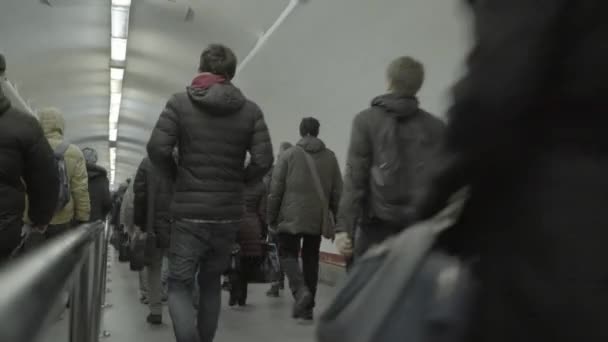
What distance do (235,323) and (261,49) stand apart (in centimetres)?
674

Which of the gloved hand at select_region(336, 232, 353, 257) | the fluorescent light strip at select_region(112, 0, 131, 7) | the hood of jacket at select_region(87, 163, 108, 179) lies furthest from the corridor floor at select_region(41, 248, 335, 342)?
the fluorescent light strip at select_region(112, 0, 131, 7)

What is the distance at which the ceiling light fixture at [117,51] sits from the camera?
1355 centimetres

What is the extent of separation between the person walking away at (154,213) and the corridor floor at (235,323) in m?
0.28

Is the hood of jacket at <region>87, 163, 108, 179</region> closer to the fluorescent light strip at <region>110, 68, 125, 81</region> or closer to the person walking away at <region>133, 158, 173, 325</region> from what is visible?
the person walking away at <region>133, 158, 173, 325</region>

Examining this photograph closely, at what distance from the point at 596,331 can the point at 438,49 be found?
5612mm

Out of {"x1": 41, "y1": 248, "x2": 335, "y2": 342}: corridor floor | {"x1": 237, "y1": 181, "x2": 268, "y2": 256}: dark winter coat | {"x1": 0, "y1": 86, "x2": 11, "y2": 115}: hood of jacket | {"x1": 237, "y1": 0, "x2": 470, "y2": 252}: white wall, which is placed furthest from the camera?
{"x1": 237, "y1": 181, "x2": 268, "y2": 256}: dark winter coat

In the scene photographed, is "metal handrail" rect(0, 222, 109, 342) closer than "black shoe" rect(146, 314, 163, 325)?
Yes

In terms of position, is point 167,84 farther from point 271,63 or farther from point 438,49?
point 438,49

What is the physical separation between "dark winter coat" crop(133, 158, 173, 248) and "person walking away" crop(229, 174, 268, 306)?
0.90 metres

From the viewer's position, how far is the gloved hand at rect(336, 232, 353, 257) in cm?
387

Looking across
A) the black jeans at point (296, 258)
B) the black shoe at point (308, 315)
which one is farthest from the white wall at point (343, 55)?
the black shoe at point (308, 315)

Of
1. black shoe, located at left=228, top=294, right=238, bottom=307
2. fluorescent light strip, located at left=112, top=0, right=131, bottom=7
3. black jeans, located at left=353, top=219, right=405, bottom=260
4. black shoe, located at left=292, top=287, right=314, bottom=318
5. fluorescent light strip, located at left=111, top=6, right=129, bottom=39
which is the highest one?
fluorescent light strip, located at left=112, top=0, right=131, bottom=7

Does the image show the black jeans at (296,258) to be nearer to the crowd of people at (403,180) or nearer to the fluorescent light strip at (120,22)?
the crowd of people at (403,180)

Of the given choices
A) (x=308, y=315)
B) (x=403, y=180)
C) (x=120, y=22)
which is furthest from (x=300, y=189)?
(x=120, y=22)
